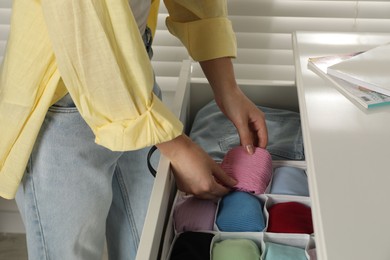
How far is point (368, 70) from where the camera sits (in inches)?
35.8

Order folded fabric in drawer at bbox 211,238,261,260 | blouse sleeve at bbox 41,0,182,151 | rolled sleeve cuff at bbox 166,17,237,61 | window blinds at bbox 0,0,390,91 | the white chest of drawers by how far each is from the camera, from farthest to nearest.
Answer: window blinds at bbox 0,0,390,91
rolled sleeve cuff at bbox 166,17,237,61
folded fabric in drawer at bbox 211,238,261,260
blouse sleeve at bbox 41,0,182,151
the white chest of drawers

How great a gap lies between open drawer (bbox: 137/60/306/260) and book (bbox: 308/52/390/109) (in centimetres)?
25

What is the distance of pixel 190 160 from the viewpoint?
78 centimetres

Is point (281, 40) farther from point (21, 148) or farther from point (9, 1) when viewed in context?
point (21, 148)

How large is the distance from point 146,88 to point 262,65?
2.65 feet

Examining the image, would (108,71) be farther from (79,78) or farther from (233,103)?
(233,103)

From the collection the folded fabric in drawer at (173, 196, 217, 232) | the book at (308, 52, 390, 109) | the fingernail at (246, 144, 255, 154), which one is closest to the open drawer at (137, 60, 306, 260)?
the folded fabric in drawer at (173, 196, 217, 232)

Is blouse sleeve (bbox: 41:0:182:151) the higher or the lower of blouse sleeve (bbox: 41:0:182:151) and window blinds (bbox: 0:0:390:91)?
the higher

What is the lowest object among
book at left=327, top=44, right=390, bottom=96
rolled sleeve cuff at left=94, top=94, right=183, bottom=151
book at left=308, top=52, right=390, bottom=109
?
rolled sleeve cuff at left=94, top=94, right=183, bottom=151

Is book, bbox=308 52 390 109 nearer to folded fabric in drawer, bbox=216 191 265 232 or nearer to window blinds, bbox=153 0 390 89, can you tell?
folded fabric in drawer, bbox=216 191 265 232

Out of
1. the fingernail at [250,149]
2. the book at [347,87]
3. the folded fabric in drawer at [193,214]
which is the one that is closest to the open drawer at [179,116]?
the folded fabric in drawer at [193,214]

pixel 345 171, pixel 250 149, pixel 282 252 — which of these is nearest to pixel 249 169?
pixel 250 149

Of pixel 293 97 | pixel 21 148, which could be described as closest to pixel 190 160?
pixel 21 148

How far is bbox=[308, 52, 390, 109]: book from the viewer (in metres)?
0.80
